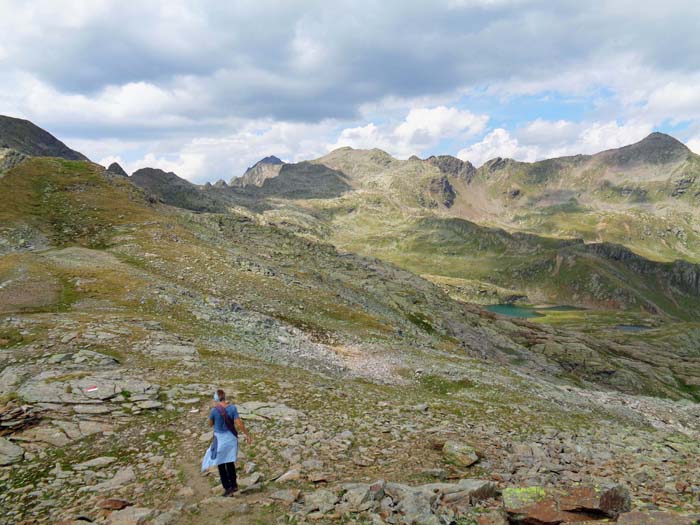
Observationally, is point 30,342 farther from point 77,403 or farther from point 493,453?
point 493,453

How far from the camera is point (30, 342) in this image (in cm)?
2403

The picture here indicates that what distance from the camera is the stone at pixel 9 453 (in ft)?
44.5

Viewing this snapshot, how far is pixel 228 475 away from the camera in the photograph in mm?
13039

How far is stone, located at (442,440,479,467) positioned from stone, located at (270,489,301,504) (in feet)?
23.4

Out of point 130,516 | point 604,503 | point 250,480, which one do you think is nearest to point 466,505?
point 604,503

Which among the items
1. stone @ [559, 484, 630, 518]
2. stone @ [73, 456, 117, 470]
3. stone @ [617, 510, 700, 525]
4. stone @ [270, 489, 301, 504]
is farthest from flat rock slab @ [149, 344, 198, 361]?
stone @ [617, 510, 700, 525]

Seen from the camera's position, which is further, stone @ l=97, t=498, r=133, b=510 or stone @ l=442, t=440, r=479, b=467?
stone @ l=442, t=440, r=479, b=467

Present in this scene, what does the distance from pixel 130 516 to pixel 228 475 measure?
9.33 ft

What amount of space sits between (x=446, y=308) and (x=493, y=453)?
87650 millimetres

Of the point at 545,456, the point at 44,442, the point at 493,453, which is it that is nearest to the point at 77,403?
the point at 44,442

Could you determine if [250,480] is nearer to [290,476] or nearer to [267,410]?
[290,476]

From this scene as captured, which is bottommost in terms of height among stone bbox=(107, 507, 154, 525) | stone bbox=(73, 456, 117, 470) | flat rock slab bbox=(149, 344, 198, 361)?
stone bbox=(107, 507, 154, 525)

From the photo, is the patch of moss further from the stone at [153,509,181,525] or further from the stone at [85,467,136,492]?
the stone at [153,509,181,525]

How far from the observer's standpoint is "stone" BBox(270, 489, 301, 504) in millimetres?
12000
